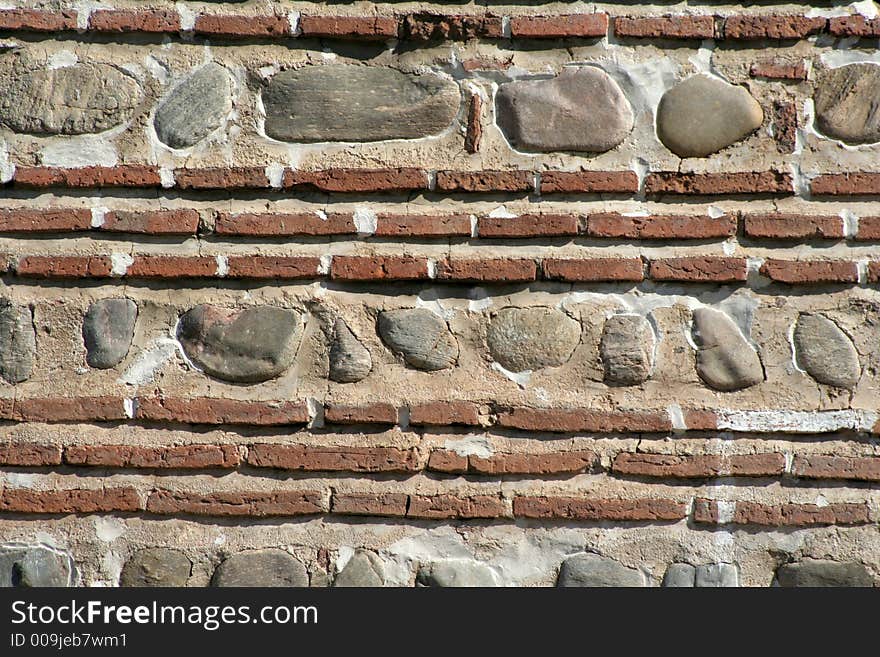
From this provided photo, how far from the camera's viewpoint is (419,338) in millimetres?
2258

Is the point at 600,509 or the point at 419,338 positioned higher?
the point at 419,338

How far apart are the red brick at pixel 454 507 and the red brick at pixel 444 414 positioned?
0.20 m

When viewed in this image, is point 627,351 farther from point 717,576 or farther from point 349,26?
point 349,26

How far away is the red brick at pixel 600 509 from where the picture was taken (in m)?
2.22

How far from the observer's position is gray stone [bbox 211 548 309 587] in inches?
87.4

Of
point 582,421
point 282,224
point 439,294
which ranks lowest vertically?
point 582,421

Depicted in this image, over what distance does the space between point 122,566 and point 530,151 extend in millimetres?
1555

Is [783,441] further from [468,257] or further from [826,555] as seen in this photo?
[468,257]

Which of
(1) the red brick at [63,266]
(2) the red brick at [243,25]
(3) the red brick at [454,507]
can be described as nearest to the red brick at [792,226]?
(3) the red brick at [454,507]

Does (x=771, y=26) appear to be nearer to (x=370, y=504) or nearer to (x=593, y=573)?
(x=593, y=573)

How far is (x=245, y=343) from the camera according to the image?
2.26 meters

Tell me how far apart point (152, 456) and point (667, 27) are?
179cm

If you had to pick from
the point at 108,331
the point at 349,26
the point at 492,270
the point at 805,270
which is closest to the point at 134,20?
the point at 349,26

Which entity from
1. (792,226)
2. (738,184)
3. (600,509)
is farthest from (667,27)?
(600,509)
